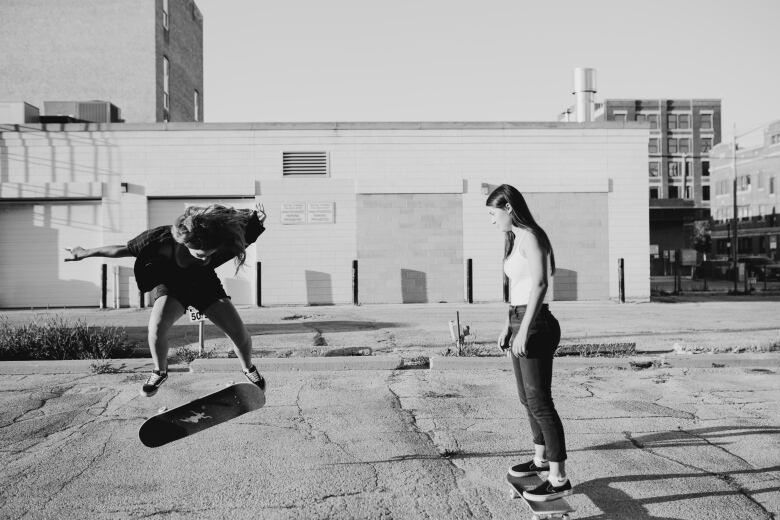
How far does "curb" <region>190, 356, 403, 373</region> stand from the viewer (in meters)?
8.49

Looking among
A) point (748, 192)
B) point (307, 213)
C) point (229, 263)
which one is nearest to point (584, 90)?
point (307, 213)

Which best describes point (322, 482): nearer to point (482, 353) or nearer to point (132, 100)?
point (482, 353)

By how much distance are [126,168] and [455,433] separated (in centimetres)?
1622

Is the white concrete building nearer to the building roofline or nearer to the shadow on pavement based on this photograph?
the building roofline

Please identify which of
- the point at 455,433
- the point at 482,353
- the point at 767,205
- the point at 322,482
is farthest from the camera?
the point at 767,205

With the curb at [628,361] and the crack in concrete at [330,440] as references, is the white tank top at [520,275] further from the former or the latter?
the curb at [628,361]

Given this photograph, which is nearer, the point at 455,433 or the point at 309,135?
the point at 455,433

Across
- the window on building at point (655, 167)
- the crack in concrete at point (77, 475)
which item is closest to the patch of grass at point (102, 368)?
the crack in concrete at point (77, 475)

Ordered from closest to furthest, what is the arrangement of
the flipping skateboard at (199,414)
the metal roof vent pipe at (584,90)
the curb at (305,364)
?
the flipping skateboard at (199,414) → the curb at (305,364) → the metal roof vent pipe at (584,90)

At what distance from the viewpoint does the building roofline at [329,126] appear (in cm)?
1891

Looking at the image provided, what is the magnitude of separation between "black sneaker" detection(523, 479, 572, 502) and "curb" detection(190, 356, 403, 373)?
4.79 m

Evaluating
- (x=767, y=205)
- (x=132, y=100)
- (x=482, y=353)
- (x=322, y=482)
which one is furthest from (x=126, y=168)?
(x=767, y=205)

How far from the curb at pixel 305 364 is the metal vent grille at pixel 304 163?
11490mm

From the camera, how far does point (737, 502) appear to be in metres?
3.93
